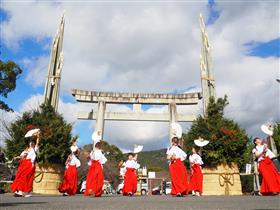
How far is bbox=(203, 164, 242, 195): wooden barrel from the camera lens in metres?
12.7

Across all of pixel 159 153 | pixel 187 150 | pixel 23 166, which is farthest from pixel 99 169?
pixel 159 153

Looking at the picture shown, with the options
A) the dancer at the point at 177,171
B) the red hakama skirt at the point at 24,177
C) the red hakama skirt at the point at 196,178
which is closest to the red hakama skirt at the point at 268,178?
the dancer at the point at 177,171

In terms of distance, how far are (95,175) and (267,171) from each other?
5.19 m

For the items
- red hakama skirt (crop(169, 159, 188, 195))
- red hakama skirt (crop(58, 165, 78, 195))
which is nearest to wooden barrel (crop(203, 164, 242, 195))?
red hakama skirt (crop(169, 159, 188, 195))

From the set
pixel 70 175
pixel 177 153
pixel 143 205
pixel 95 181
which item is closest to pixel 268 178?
pixel 177 153

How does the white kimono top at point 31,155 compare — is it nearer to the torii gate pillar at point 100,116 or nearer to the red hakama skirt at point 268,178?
the red hakama skirt at point 268,178

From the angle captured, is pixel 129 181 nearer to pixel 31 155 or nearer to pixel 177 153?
pixel 177 153

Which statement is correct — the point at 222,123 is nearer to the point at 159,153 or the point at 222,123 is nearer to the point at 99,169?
the point at 99,169

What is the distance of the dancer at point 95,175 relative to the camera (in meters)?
10.7

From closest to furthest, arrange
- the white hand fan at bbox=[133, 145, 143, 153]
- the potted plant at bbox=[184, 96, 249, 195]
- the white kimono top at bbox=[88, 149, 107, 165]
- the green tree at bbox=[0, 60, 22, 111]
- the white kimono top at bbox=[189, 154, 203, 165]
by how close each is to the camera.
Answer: the white kimono top at bbox=[88, 149, 107, 165]
the white kimono top at bbox=[189, 154, 203, 165]
the white hand fan at bbox=[133, 145, 143, 153]
the potted plant at bbox=[184, 96, 249, 195]
the green tree at bbox=[0, 60, 22, 111]

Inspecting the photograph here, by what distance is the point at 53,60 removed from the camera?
725 inches

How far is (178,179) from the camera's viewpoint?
10.3 meters

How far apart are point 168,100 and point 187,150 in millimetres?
9638

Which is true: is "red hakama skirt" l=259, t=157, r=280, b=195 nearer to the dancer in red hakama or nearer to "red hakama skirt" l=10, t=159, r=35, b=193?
the dancer in red hakama
